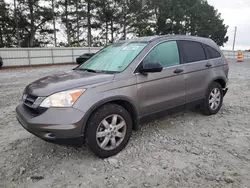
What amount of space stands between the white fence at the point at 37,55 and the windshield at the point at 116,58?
1595 cm

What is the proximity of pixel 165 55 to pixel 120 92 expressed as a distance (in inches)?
47.1

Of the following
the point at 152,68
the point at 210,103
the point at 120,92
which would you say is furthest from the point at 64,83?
the point at 210,103

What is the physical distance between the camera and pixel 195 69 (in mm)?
3898

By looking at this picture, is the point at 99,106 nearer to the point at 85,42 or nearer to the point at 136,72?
the point at 136,72

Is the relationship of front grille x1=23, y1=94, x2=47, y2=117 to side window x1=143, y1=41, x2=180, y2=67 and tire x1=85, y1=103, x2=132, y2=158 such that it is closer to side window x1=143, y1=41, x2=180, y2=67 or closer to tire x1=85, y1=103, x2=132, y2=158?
tire x1=85, y1=103, x2=132, y2=158

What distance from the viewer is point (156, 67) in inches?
119

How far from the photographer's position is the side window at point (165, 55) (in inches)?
132

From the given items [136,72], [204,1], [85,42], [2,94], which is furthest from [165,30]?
[136,72]

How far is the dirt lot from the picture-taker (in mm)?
2406

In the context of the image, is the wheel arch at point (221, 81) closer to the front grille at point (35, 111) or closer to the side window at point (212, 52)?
the side window at point (212, 52)

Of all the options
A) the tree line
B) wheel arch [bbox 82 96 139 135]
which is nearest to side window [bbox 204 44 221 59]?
wheel arch [bbox 82 96 139 135]

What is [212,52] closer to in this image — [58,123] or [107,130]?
[107,130]

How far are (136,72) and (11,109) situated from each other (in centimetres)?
367

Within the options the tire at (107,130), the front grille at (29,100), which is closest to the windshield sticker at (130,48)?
the tire at (107,130)
